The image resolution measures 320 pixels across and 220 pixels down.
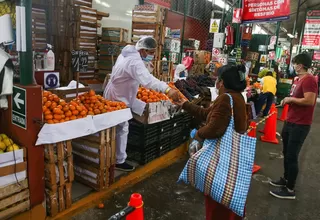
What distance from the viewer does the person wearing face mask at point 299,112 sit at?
379 centimetres

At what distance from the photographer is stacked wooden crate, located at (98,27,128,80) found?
7.62 metres

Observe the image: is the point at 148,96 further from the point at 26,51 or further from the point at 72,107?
the point at 26,51

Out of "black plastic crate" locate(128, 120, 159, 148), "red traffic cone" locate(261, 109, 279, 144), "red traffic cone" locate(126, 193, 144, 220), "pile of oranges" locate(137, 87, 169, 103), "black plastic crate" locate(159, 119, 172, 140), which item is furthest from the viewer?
"red traffic cone" locate(261, 109, 279, 144)

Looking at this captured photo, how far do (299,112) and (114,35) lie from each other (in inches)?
215

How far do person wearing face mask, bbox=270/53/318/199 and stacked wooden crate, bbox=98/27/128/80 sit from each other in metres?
4.88

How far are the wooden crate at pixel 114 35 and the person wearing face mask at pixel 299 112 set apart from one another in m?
4.89

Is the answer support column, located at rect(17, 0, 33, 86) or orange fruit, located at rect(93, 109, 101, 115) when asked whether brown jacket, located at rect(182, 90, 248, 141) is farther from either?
support column, located at rect(17, 0, 33, 86)

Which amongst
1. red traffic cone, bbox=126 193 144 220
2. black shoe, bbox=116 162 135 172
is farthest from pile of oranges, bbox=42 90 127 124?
red traffic cone, bbox=126 193 144 220

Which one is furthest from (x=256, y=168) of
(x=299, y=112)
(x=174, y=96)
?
(x=174, y=96)

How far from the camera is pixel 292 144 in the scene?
4.03 metres

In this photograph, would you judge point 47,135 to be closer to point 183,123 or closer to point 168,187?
point 168,187

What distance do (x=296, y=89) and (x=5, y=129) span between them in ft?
12.5

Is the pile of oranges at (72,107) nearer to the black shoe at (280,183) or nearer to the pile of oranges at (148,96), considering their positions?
the pile of oranges at (148,96)

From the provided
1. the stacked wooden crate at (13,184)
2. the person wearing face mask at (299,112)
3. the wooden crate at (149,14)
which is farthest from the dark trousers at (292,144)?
the wooden crate at (149,14)
